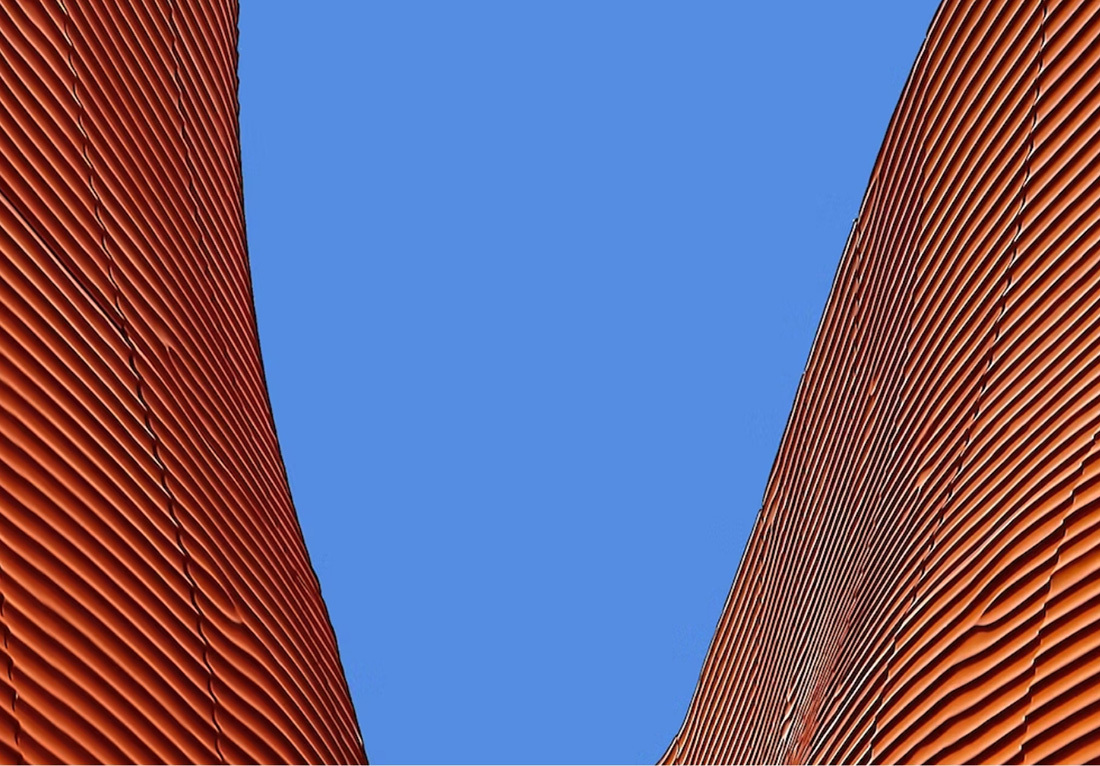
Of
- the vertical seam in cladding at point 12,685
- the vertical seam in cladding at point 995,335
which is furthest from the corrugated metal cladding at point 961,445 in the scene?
the vertical seam in cladding at point 12,685

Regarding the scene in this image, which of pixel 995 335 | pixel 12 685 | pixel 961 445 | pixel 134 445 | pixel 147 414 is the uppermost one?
pixel 995 335

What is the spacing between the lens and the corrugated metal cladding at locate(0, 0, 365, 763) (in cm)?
591

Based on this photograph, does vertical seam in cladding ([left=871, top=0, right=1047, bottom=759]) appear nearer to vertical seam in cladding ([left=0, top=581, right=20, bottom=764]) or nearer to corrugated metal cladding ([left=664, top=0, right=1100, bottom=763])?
corrugated metal cladding ([left=664, top=0, right=1100, bottom=763])

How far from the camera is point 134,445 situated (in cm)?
701

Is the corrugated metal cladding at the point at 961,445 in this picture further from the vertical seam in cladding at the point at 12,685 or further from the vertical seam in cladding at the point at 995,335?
the vertical seam in cladding at the point at 12,685

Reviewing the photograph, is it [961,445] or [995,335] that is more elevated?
[995,335]

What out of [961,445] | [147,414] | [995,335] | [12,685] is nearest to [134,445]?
[147,414]

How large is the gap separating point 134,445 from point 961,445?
3.51 meters

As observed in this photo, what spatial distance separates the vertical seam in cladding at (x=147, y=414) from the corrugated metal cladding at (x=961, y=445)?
2.56 m

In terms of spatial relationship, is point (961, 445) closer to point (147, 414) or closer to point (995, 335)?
point (995, 335)

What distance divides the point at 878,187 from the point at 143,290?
4493 mm

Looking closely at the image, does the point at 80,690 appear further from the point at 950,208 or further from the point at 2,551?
the point at 950,208

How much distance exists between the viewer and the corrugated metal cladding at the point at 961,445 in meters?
6.05

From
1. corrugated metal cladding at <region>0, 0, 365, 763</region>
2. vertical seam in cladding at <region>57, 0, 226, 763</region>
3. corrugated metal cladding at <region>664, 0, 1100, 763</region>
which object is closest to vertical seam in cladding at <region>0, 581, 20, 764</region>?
corrugated metal cladding at <region>0, 0, 365, 763</region>
